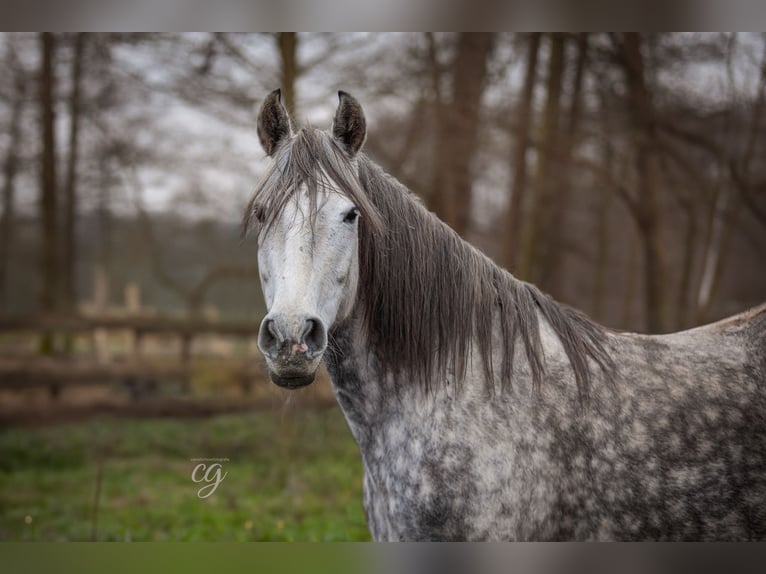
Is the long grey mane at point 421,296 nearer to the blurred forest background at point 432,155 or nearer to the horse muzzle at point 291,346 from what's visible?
the horse muzzle at point 291,346

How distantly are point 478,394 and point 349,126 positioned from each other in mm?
1093

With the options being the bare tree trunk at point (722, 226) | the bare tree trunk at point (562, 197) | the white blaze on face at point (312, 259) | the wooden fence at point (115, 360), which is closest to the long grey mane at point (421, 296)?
the white blaze on face at point (312, 259)

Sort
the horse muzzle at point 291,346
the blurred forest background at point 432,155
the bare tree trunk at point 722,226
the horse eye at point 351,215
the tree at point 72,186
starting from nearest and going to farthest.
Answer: the horse muzzle at point 291,346 → the horse eye at point 351,215 → the bare tree trunk at point 722,226 → the blurred forest background at point 432,155 → the tree at point 72,186

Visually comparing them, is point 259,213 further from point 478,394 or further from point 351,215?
point 478,394

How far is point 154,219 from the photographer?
5.80m

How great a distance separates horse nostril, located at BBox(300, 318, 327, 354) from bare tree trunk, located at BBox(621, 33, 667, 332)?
13.5 ft

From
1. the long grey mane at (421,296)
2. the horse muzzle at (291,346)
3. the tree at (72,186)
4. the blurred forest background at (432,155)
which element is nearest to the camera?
the horse muzzle at (291,346)

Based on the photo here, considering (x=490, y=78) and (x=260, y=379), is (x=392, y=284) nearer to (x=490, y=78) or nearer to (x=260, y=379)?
(x=490, y=78)

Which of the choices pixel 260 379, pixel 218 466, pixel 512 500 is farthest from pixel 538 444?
pixel 260 379

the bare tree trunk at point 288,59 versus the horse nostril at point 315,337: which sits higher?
the bare tree trunk at point 288,59

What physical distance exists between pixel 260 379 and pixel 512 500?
4.18 metres

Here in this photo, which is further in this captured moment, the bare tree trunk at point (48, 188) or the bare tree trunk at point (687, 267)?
the bare tree trunk at point (48, 188)

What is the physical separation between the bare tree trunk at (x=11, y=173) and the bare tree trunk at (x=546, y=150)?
15.1 feet

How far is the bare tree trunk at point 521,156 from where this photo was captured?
16.2ft
